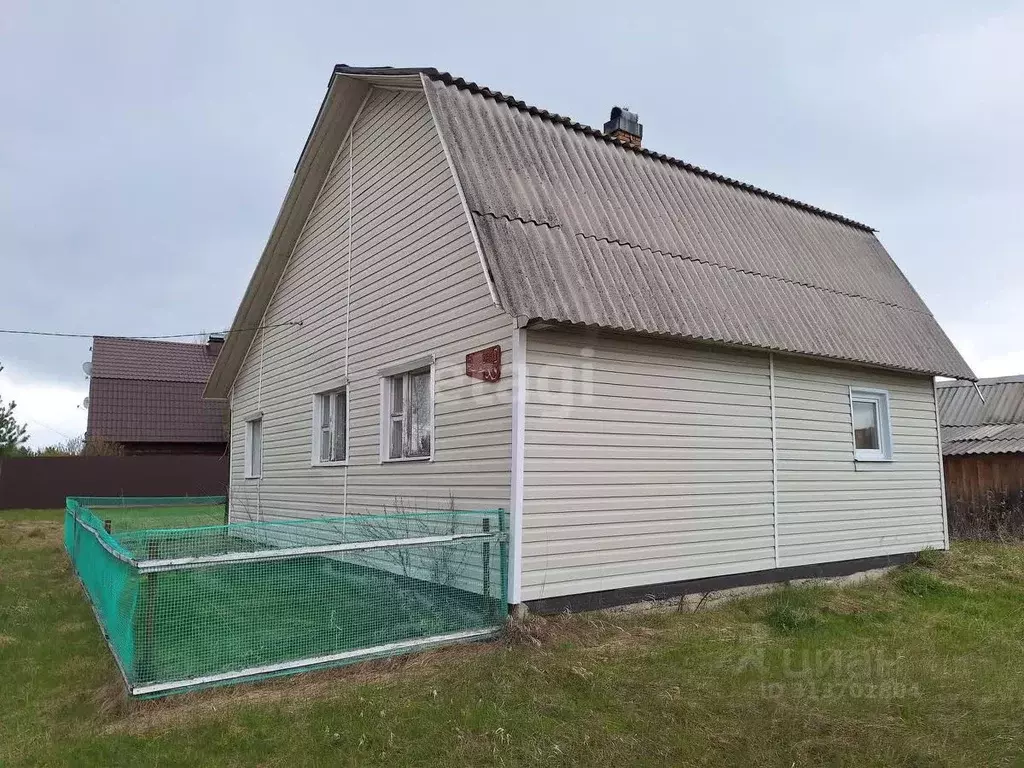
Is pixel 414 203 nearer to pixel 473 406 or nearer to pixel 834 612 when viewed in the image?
pixel 473 406

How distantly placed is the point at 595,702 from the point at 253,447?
429 inches

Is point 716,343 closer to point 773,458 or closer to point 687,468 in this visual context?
point 687,468

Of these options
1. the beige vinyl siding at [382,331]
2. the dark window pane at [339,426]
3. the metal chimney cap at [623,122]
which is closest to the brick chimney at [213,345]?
the beige vinyl siding at [382,331]

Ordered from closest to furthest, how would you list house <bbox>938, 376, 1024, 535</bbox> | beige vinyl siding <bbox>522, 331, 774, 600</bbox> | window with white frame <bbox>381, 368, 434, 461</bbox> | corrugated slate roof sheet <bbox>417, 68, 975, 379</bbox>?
1. beige vinyl siding <bbox>522, 331, 774, 600</bbox>
2. corrugated slate roof sheet <bbox>417, 68, 975, 379</bbox>
3. window with white frame <bbox>381, 368, 434, 461</bbox>
4. house <bbox>938, 376, 1024, 535</bbox>

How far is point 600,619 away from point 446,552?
158cm

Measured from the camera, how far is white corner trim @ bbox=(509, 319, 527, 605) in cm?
667

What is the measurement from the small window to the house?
1427cm

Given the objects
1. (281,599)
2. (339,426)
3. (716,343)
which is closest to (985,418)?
(716,343)

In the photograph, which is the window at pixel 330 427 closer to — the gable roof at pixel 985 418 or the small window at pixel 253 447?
the small window at pixel 253 447

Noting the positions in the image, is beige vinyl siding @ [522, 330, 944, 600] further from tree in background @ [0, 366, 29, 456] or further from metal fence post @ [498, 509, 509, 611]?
tree in background @ [0, 366, 29, 456]

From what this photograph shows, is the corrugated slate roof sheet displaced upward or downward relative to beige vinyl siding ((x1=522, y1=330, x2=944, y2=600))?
upward

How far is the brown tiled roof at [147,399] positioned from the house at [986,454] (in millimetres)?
25458

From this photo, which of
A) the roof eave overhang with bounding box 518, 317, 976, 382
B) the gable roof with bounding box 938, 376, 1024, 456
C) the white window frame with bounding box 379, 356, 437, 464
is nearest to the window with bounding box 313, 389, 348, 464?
the white window frame with bounding box 379, 356, 437, 464

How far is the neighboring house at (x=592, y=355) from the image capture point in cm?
714
